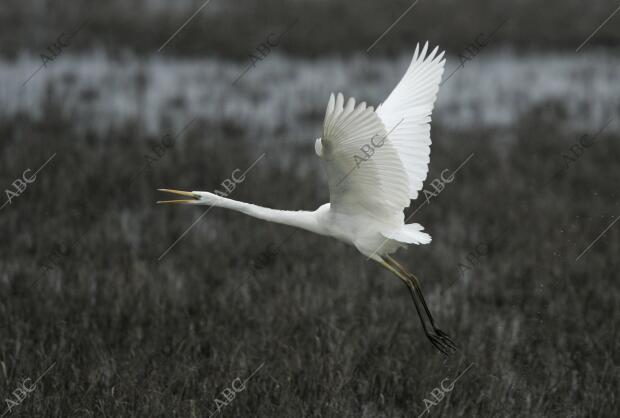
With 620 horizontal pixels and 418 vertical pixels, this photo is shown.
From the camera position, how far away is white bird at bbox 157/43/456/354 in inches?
162

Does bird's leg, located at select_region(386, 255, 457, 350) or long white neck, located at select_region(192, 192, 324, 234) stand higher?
long white neck, located at select_region(192, 192, 324, 234)

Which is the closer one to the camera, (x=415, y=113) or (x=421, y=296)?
(x=421, y=296)

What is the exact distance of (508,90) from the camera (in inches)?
535

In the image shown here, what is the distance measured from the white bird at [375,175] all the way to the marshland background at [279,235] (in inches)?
29.7

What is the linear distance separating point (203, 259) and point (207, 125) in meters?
4.28

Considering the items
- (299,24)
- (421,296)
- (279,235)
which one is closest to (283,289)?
(279,235)

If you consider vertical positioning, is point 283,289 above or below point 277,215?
below

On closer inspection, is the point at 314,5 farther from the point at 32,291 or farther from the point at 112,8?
the point at 32,291

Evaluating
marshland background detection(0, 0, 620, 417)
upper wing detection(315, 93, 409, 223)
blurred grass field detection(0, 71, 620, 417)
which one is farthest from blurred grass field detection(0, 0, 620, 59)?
upper wing detection(315, 93, 409, 223)

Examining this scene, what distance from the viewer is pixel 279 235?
25.7ft

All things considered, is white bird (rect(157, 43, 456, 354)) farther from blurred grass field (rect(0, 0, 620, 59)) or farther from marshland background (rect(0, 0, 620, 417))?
blurred grass field (rect(0, 0, 620, 59))

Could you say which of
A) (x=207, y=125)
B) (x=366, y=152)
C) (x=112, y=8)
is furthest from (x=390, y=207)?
(x=112, y=8)

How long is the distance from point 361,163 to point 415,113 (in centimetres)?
95

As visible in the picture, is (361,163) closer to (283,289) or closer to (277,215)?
(277,215)
